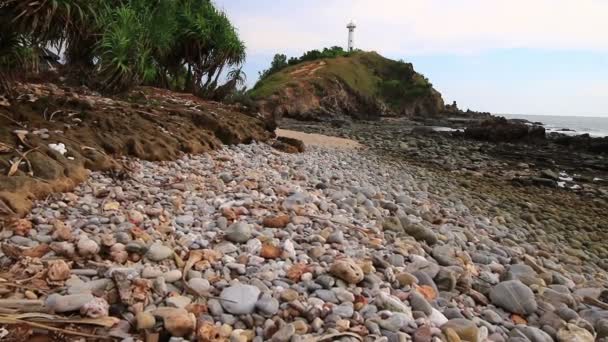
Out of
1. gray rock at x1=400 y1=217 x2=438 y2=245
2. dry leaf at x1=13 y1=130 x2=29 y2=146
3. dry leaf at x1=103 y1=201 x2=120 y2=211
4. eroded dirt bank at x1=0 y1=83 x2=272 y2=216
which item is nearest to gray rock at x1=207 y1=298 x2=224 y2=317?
dry leaf at x1=103 y1=201 x2=120 y2=211

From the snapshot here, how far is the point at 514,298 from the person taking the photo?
326cm

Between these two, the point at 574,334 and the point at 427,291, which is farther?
the point at 427,291

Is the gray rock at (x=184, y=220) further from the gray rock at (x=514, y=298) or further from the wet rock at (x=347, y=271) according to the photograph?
the gray rock at (x=514, y=298)

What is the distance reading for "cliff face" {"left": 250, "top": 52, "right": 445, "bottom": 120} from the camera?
3772cm

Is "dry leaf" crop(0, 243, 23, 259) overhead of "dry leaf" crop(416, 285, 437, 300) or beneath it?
overhead

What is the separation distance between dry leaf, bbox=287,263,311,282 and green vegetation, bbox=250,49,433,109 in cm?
3716

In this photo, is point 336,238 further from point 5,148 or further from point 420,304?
point 5,148

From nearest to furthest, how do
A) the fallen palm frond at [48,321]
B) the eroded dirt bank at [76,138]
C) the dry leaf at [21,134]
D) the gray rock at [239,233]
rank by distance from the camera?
the fallen palm frond at [48,321] < the gray rock at [239,233] < the eroded dirt bank at [76,138] < the dry leaf at [21,134]

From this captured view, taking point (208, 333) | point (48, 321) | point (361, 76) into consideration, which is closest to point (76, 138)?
point (48, 321)

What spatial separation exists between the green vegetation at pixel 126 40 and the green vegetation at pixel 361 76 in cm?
2282

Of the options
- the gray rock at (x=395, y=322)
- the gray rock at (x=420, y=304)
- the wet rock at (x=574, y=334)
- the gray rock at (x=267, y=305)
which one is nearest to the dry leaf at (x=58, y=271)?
the gray rock at (x=267, y=305)

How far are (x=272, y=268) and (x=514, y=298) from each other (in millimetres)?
1856

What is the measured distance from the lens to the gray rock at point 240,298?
2389 mm

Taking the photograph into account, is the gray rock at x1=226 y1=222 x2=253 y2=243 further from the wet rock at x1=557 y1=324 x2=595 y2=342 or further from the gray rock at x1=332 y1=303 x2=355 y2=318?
the wet rock at x1=557 y1=324 x2=595 y2=342
